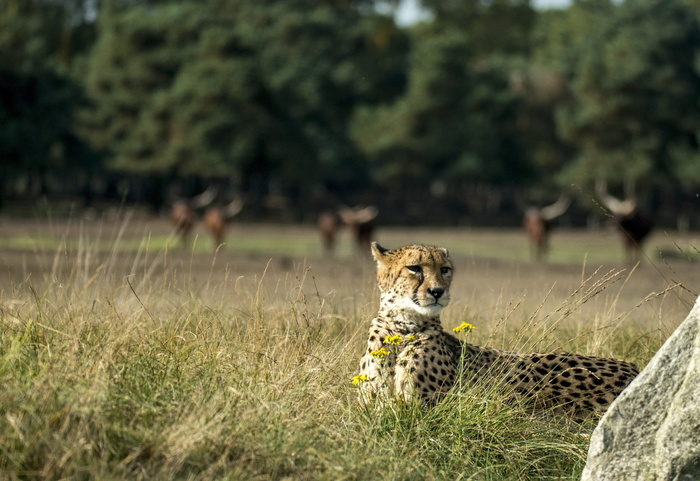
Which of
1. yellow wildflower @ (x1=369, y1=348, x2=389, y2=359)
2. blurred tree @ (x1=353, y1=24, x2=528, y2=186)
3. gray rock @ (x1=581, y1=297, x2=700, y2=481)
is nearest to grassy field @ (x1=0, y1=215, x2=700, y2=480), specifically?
yellow wildflower @ (x1=369, y1=348, x2=389, y2=359)

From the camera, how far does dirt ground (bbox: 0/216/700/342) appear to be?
→ 6.71m

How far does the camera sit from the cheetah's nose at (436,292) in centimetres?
481

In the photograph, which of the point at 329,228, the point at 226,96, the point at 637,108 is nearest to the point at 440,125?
the point at 637,108

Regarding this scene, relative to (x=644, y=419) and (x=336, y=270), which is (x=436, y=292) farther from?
(x=336, y=270)

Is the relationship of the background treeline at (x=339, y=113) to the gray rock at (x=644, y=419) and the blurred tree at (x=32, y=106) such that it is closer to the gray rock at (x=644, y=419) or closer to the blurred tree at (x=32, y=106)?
the blurred tree at (x=32, y=106)

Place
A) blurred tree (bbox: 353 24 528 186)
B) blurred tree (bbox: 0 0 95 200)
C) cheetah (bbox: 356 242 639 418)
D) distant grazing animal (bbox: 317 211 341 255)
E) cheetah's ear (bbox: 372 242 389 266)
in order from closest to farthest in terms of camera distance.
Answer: cheetah (bbox: 356 242 639 418), cheetah's ear (bbox: 372 242 389 266), distant grazing animal (bbox: 317 211 341 255), blurred tree (bbox: 0 0 95 200), blurred tree (bbox: 353 24 528 186)

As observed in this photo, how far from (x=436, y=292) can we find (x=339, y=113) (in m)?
44.8

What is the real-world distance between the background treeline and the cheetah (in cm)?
3449

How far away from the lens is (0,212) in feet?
129

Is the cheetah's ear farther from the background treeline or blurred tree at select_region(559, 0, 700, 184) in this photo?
blurred tree at select_region(559, 0, 700, 184)

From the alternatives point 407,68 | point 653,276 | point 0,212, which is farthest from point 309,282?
point 407,68

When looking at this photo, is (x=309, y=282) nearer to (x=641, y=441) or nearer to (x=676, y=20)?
(x=641, y=441)

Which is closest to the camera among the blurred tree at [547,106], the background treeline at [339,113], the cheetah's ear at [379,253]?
the cheetah's ear at [379,253]

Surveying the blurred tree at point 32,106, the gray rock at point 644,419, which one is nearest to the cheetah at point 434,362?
the gray rock at point 644,419
